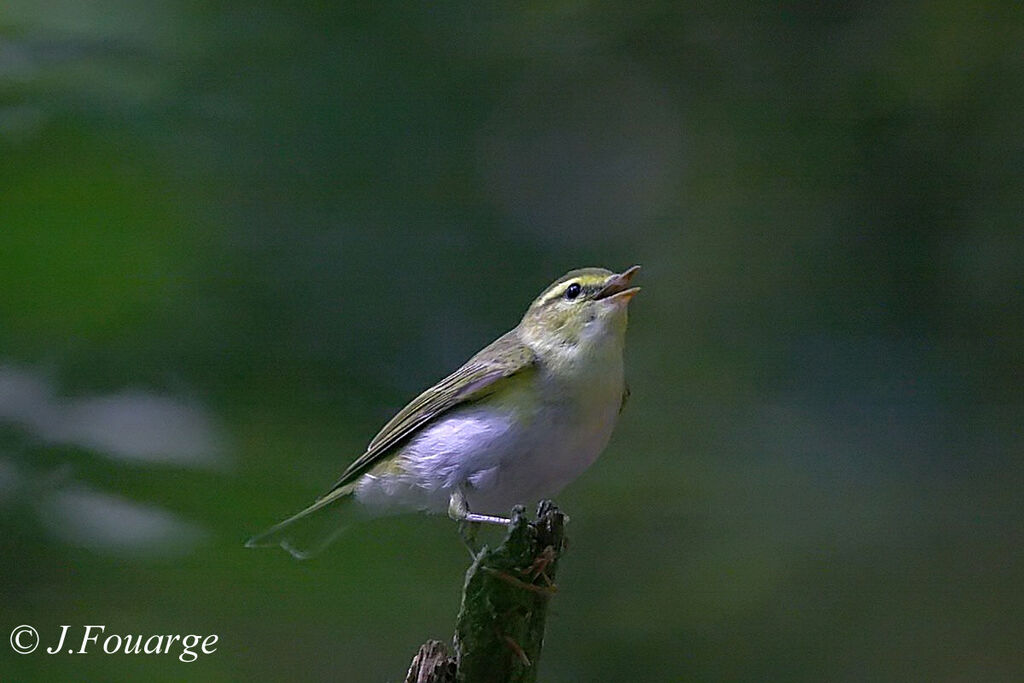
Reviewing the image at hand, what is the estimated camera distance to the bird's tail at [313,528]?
76.9 inches

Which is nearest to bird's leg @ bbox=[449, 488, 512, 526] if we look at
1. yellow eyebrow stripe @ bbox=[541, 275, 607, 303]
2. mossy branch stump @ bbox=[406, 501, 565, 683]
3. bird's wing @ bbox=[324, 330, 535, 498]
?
bird's wing @ bbox=[324, 330, 535, 498]

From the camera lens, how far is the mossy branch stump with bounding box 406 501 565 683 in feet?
5.68

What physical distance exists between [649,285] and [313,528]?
153 centimetres

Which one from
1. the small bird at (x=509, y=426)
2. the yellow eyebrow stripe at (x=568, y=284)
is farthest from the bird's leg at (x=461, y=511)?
the yellow eyebrow stripe at (x=568, y=284)

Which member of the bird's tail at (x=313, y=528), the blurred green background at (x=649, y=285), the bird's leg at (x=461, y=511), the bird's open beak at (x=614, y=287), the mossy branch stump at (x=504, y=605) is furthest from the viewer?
the blurred green background at (x=649, y=285)

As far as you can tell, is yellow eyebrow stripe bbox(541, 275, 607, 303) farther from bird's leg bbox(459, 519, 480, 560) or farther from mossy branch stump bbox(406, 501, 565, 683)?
mossy branch stump bbox(406, 501, 565, 683)

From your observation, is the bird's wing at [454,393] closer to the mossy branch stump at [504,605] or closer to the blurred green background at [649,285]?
the blurred green background at [649,285]

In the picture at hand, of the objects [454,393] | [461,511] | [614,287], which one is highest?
[614,287]

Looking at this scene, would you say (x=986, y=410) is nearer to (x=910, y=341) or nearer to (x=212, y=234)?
(x=910, y=341)

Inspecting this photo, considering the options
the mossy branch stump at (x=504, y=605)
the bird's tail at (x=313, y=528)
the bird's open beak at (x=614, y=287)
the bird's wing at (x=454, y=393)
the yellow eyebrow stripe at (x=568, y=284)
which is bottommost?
the mossy branch stump at (x=504, y=605)

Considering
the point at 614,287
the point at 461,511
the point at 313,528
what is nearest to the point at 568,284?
the point at 614,287

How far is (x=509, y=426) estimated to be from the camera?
6.74 ft

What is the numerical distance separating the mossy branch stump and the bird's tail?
1.19 ft

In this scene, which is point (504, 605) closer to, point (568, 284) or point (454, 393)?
point (454, 393)
